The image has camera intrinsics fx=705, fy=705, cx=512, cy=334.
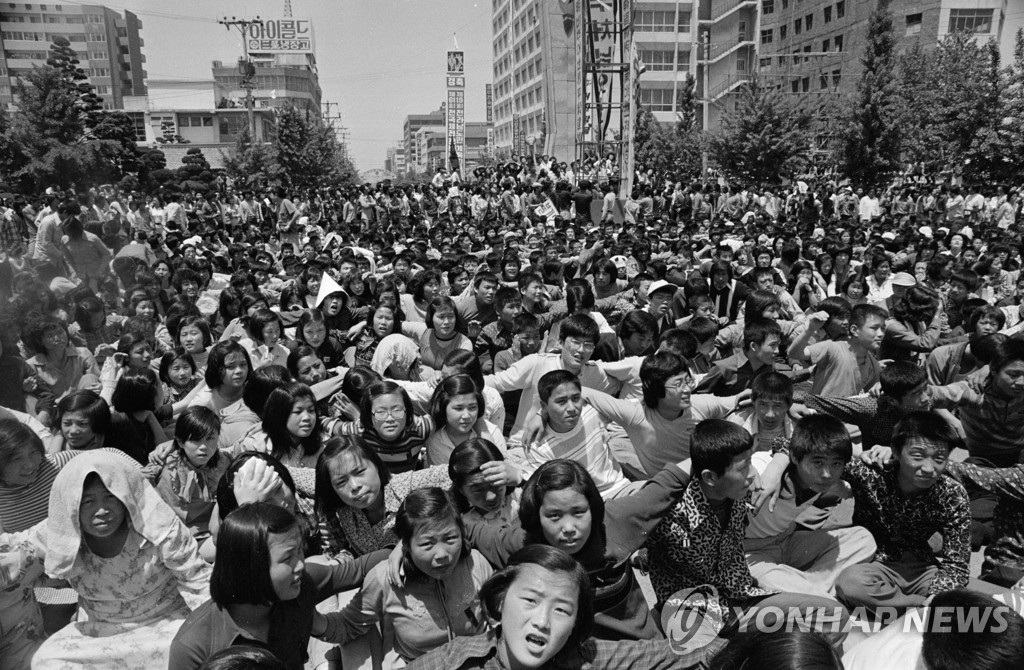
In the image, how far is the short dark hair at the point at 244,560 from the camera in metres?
2.32

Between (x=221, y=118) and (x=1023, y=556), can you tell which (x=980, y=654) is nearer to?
(x=1023, y=556)

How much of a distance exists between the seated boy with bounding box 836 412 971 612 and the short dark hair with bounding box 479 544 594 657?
154 cm

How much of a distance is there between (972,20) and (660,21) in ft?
69.1

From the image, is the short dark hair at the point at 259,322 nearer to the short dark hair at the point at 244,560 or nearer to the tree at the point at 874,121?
the short dark hair at the point at 244,560

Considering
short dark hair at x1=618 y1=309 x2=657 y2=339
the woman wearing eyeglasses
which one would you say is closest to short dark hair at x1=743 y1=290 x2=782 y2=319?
short dark hair at x1=618 y1=309 x2=657 y2=339

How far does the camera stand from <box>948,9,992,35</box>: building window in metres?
36.1

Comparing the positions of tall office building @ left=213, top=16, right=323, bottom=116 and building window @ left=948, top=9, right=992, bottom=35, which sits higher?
tall office building @ left=213, top=16, right=323, bottom=116

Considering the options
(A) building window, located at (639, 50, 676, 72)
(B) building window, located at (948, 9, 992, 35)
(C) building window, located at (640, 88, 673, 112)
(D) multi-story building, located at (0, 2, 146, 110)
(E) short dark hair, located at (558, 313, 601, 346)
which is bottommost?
(E) short dark hair, located at (558, 313, 601, 346)

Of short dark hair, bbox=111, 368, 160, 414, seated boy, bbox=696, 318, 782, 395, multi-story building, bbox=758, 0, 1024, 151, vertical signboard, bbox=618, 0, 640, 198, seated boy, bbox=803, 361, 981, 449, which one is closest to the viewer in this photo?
seated boy, bbox=803, 361, 981, 449

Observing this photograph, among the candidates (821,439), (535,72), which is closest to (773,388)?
(821,439)

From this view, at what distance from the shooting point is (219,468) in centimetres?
358

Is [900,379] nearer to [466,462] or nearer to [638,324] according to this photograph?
[638,324]

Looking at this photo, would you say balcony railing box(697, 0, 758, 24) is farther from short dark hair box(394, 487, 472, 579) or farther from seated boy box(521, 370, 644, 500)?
short dark hair box(394, 487, 472, 579)

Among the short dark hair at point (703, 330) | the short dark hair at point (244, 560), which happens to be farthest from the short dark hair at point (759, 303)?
the short dark hair at point (244, 560)
